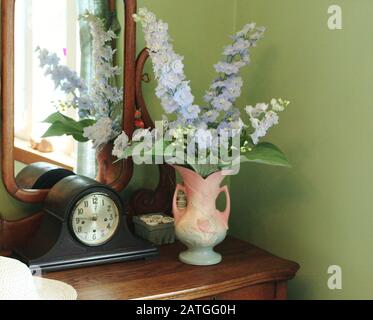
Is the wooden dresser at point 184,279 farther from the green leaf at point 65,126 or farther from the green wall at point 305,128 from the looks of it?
the green leaf at point 65,126

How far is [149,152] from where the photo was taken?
1.48m

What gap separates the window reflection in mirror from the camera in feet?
5.24

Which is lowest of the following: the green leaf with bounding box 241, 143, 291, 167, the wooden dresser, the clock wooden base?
the wooden dresser

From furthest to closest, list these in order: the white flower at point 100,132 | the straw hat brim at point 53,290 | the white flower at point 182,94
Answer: the white flower at point 100,132 → the white flower at point 182,94 → the straw hat brim at point 53,290

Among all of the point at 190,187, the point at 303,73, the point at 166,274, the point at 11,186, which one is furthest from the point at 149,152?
the point at 303,73

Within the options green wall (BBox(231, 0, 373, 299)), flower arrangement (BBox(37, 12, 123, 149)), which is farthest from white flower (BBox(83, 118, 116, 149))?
green wall (BBox(231, 0, 373, 299))

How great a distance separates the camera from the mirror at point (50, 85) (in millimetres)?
1592

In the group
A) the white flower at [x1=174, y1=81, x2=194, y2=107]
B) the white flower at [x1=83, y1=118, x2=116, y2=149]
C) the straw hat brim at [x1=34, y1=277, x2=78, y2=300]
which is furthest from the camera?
the white flower at [x1=83, y1=118, x2=116, y2=149]

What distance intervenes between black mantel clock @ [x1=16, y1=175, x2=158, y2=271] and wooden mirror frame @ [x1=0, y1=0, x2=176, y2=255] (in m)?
0.06

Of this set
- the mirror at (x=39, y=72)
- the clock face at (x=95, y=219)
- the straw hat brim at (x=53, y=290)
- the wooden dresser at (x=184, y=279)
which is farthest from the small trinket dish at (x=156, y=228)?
the straw hat brim at (x=53, y=290)

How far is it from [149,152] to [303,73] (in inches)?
21.7

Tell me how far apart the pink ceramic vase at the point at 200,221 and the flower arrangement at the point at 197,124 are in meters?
0.03

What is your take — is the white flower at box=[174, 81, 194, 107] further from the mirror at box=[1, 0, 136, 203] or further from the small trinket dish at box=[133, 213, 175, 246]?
the small trinket dish at box=[133, 213, 175, 246]

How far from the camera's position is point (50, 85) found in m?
1.66
